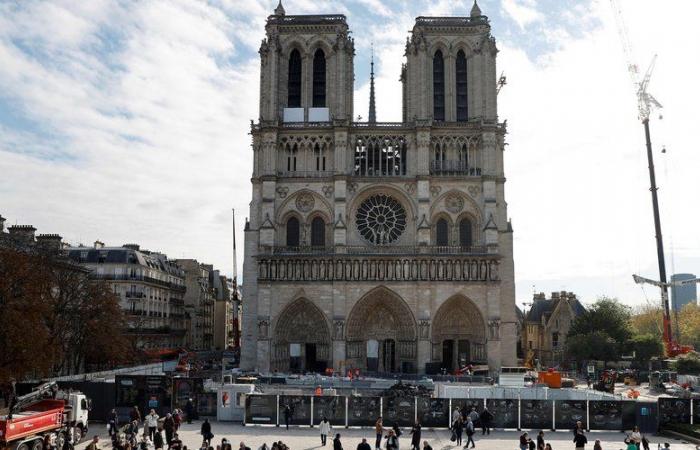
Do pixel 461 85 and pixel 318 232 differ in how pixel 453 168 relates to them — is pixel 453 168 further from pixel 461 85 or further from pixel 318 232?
pixel 318 232

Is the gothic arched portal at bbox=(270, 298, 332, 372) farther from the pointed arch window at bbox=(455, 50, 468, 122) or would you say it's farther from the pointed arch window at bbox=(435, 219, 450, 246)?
the pointed arch window at bbox=(455, 50, 468, 122)

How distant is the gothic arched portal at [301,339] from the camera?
5466 cm

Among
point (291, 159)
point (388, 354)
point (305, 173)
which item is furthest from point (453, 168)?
point (388, 354)

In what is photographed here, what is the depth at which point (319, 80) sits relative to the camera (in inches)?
2329

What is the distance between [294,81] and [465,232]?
61.0ft

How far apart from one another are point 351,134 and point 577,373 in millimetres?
26599

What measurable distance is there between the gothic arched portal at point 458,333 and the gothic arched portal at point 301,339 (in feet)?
27.9

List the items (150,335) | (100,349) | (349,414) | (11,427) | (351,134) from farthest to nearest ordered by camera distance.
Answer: (150,335), (351,134), (100,349), (349,414), (11,427)

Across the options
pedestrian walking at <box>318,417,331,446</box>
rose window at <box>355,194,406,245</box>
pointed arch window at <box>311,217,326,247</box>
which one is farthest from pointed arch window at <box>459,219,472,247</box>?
pedestrian walking at <box>318,417,331,446</box>

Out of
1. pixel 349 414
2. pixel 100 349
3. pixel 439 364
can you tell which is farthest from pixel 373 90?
pixel 349 414

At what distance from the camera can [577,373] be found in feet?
192

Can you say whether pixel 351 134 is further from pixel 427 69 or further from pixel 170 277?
pixel 170 277

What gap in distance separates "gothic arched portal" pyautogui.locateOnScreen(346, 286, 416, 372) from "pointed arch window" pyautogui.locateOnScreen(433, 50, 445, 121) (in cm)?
1521

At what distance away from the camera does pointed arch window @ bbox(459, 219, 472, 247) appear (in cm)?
5622
